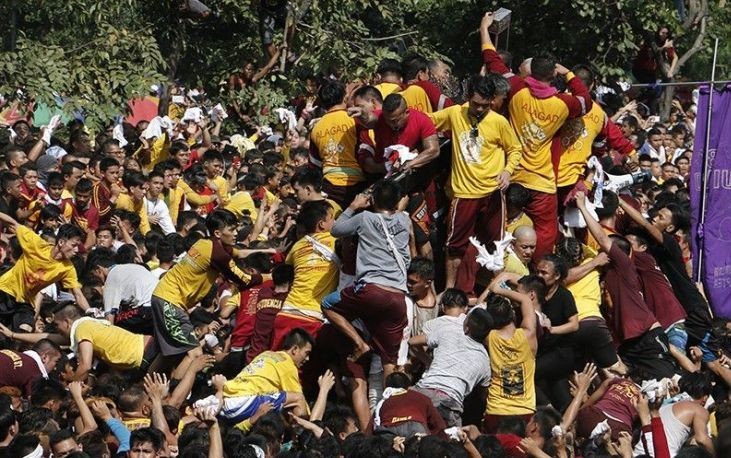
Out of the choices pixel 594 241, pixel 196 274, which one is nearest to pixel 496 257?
pixel 594 241

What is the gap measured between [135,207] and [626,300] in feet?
18.1

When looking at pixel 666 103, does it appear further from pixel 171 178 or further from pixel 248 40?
pixel 171 178

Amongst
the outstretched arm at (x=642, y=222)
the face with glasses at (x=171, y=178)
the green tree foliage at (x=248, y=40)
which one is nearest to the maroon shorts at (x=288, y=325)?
the outstretched arm at (x=642, y=222)

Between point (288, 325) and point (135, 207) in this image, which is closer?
point (288, 325)

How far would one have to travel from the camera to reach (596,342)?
11.7 metres

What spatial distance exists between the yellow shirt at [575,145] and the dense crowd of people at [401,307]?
0.06 feet

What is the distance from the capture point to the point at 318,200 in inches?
465

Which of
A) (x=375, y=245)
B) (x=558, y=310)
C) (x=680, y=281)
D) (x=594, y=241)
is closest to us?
(x=375, y=245)

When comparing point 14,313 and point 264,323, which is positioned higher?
point 264,323

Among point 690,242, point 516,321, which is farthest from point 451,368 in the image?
point 690,242

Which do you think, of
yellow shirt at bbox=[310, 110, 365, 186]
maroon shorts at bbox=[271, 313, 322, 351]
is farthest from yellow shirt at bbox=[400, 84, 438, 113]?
maroon shorts at bbox=[271, 313, 322, 351]

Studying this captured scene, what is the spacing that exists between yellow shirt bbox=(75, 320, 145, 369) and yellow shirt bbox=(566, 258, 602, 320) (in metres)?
3.53

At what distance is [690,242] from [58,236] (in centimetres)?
557

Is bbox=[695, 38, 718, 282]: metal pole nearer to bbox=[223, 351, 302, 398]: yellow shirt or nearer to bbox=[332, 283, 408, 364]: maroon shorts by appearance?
bbox=[332, 283, 408, 364]: maroon shorts
